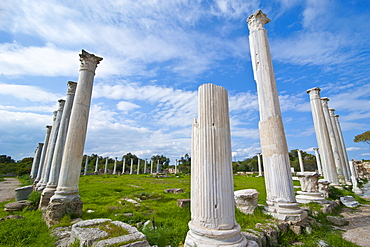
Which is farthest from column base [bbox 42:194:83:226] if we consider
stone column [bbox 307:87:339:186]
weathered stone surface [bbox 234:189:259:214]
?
stone column [bbox 307:87:339:186]

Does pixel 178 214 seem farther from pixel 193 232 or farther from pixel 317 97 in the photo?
pixel 317 97

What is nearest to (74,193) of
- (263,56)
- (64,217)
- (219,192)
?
(64,217)

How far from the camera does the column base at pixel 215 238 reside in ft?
10.8

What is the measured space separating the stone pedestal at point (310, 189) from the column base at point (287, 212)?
3442mm

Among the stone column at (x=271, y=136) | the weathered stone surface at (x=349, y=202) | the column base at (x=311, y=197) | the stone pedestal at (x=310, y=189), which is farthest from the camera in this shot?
the weathered stone surface at (x=349, y=202)

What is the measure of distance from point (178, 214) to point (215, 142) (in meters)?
4.08

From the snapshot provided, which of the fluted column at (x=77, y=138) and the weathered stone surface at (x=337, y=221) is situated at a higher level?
the fluted column at (x=77, y=138)

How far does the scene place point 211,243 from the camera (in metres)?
3.26

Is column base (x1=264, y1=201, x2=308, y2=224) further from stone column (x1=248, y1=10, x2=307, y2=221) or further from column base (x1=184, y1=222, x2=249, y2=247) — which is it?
column base (x1=184, y1=222, x2=249, y2=247)

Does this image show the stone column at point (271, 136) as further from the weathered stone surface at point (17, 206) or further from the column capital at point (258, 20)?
the weathered stone surface at point (17, 206)

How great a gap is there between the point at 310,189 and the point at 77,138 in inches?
421

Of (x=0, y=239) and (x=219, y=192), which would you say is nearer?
(x=219, y=192)

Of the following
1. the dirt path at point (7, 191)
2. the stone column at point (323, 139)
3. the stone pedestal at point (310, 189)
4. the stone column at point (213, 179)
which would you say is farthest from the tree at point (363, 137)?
the dirt path at point (7, 191)

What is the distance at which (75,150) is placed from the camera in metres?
7.21
